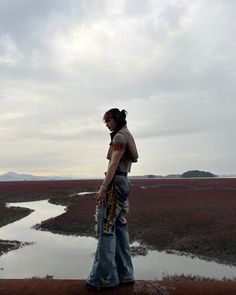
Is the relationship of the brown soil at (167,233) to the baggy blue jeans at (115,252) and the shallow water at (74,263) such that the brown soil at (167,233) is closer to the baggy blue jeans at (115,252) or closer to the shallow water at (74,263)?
the baggy blue jeans at (115,252)

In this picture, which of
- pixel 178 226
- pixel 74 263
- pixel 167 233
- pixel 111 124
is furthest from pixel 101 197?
pixel 178 226

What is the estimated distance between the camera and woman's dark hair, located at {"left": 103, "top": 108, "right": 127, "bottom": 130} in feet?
16.7

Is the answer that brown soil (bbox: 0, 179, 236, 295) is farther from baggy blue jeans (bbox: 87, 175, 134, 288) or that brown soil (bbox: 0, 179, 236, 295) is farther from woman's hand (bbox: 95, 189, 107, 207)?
woman's hand (bbox: 95, 189, 107, 207)

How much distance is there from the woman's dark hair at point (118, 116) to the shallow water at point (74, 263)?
9063 mm

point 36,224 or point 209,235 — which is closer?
point 209,235

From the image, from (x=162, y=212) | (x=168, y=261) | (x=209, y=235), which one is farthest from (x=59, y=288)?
(x=162, y=212)

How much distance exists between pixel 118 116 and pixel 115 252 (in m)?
1.59

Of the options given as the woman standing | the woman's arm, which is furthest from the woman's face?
the woman's arm

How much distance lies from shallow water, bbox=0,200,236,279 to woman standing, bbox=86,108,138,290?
852 cm

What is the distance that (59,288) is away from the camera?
4.58 metres

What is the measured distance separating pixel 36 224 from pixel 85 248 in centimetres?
868

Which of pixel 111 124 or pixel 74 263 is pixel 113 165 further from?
pixel 74 263

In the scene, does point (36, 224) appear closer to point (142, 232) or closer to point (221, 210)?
point (142, 232)

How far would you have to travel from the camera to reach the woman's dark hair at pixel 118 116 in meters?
5.09
